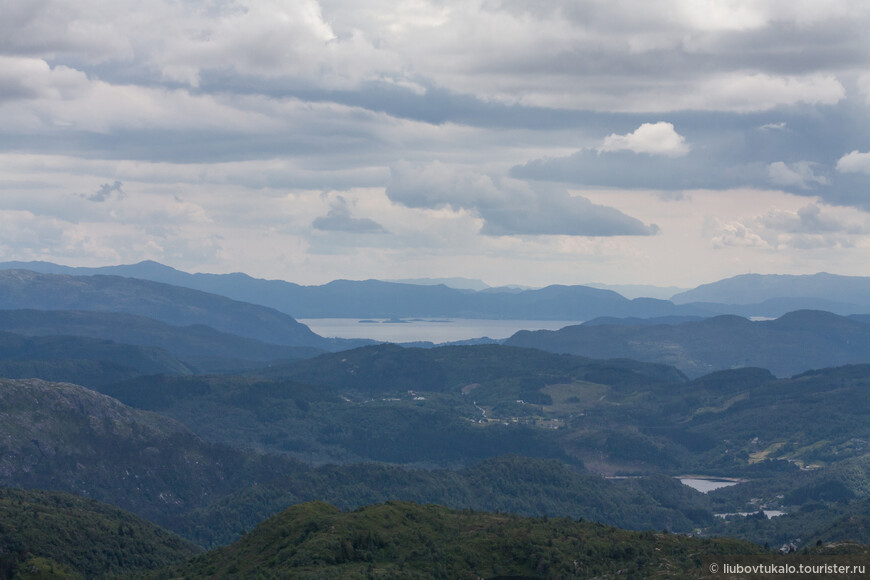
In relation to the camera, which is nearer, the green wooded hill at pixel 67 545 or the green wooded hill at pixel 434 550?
the green wooded hill at pixel 434 550

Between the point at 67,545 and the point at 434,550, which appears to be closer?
the point at 434,550

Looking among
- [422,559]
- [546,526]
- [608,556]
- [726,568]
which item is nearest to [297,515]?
[422,559]

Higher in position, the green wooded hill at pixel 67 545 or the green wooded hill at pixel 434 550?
the green wooded hill at pixel 434 550

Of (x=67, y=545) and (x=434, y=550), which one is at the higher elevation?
(x=434, y=550)

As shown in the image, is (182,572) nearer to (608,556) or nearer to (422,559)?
(422,559)
